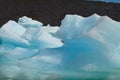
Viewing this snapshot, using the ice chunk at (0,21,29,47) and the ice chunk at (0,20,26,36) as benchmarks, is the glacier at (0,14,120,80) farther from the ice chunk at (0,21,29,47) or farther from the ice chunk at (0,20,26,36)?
the ice chunk at (0,20,26,36)

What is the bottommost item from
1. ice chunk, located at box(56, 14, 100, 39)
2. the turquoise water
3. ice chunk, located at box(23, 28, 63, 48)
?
the turquoise water

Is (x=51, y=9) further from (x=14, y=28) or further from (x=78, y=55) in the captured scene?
(x=78, y=55)

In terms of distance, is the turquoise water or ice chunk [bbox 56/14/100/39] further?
ice chunk [bbox 56/14/100/39]

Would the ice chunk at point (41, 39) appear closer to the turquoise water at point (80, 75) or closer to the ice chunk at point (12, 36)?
the ice chunk at point (12, 36)

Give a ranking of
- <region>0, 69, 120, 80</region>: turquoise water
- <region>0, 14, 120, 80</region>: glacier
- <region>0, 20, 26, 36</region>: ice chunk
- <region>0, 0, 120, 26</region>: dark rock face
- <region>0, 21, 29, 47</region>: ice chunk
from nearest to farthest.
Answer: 1. <region>0, 69, 120, 80</region>: turquoise water
2. <region>0, 14, 120, 80</region>: glacier
3. <region>0, 21, 29, 47</region>: ice chunk
4. <region>0, 20, 26, 36</region>: ice chunk
5. <region>0, 0, 120, 26</region>: dark rock face

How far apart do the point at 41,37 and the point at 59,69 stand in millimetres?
1170

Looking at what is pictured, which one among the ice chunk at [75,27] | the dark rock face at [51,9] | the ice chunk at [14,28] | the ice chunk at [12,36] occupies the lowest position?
the ice chunk at [75,27]

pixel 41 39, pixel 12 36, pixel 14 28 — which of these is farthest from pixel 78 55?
pixel 14 28

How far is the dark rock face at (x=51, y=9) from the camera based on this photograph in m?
15.4

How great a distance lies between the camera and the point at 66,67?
172 inches

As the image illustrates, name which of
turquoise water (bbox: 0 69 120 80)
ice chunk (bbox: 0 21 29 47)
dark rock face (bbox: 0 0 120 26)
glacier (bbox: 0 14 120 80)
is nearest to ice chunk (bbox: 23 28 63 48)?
ice chunk (bbox: 0 21 29 47)

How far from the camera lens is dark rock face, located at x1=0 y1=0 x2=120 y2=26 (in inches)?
607

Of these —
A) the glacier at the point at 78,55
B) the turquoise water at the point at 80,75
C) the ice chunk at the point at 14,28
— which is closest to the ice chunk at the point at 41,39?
the ice chunk at the point at 14,28

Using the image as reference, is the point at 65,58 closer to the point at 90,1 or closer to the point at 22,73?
the point at 22,73
